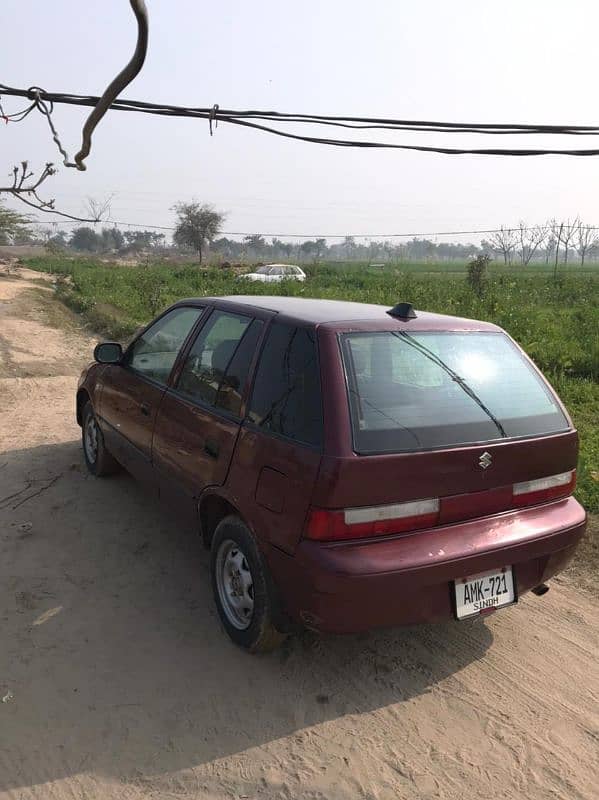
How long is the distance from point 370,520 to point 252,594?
0.77m

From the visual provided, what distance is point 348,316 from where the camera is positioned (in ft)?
9.29

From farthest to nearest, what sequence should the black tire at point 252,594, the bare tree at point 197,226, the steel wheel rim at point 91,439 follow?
the bare tree at point 197,226
the steel wheel rim at point 91,439
the black tire at point 252,594

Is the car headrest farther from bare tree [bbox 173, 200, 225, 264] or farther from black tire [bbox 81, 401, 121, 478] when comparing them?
bare tree [bbox 173, 200, 225, 264]

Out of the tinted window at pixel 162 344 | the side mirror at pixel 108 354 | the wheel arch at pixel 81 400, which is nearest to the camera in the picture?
the tinted window at pixel 162 344

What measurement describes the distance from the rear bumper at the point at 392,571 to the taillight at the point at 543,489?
0.13 m

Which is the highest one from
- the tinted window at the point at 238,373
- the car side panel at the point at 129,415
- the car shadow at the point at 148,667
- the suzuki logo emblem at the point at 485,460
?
the tinted window at the point at 238,373

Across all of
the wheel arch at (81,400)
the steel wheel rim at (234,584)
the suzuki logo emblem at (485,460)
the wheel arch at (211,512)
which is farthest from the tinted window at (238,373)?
the wheel arch at (81,400)

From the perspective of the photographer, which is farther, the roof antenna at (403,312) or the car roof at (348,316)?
the roof antenna at (403,312)

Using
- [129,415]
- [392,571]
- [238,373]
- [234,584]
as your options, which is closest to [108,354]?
[129,415]

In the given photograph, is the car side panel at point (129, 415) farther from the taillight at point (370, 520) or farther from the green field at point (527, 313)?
the green field at point (527, 313)

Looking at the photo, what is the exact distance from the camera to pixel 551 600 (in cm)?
333

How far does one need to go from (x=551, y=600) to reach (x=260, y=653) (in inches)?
66.1

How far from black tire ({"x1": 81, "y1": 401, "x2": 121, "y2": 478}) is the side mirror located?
0.67 meters

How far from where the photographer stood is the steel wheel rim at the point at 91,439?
4.84m
